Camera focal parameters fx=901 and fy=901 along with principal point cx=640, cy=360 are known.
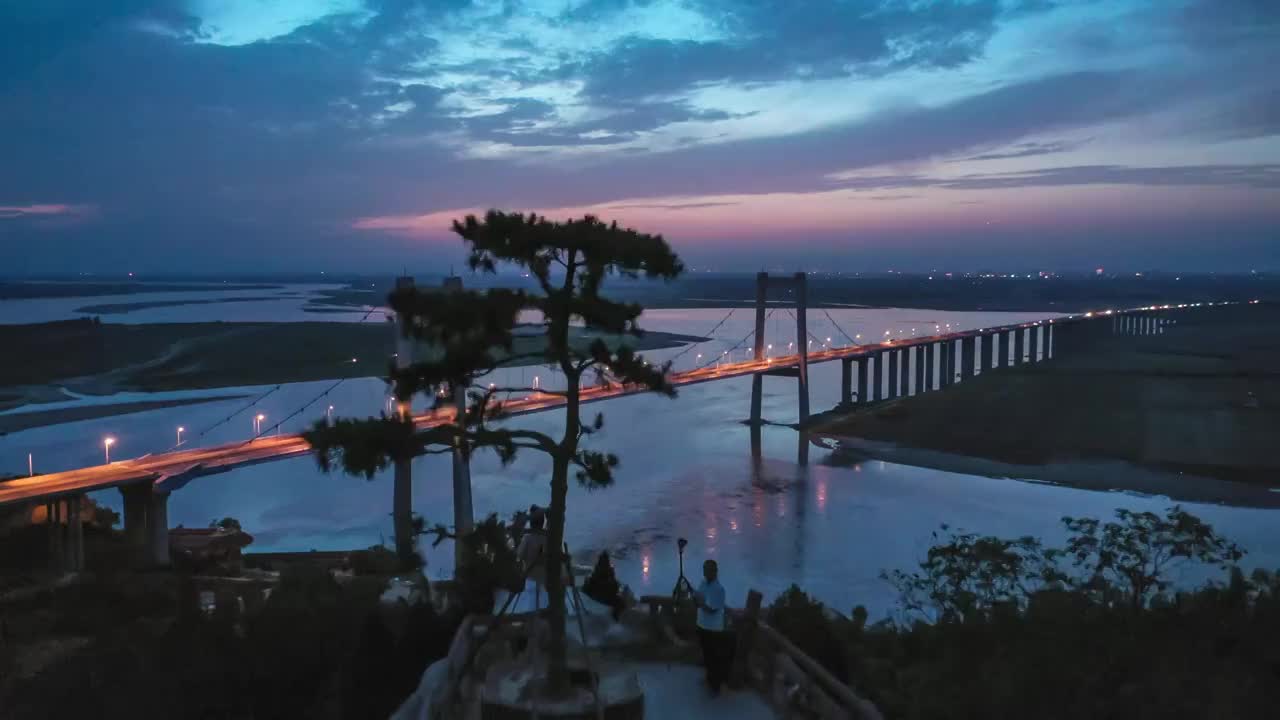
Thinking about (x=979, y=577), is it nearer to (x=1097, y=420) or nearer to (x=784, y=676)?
(x=784, y=676)

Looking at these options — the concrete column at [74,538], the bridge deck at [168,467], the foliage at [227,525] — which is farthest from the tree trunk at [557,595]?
the foliage at [227,525]

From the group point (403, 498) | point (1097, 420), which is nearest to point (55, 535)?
point (403, 498)

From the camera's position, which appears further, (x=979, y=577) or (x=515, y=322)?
(x=979, y=577)

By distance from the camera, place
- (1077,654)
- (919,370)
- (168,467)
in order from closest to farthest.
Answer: (1077,654) < (168,467) < (919,370)

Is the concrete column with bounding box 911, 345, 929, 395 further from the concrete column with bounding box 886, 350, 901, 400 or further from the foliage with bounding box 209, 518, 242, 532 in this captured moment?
the foliage with bounding box 209, 518, 242, 532

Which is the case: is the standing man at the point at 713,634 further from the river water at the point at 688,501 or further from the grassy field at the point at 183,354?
the grassy field at the point at 183,354

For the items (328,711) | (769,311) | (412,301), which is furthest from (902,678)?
(769,311)
